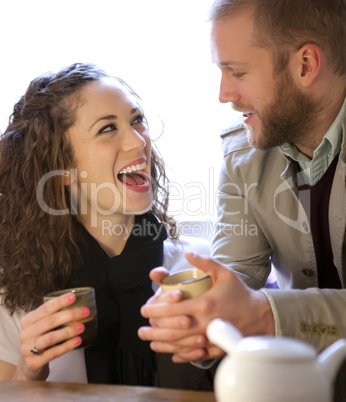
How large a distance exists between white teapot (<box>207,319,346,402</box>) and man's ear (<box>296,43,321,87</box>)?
129 cm

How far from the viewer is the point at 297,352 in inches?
31.7

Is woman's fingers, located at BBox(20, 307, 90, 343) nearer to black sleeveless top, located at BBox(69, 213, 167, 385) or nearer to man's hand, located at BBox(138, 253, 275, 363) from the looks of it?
man's hand, located at BBox(138, 253, 275, 363)

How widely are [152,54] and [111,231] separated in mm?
1118

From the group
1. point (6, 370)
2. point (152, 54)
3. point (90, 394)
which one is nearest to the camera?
point (90, 394)

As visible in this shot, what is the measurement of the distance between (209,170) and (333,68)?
1111mm

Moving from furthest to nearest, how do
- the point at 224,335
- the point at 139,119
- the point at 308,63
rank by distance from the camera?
the point at 139,119
the point at 308,63
the point at 224,335

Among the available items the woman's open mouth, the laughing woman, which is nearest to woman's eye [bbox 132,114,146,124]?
the laughing woman

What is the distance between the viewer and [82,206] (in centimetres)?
212

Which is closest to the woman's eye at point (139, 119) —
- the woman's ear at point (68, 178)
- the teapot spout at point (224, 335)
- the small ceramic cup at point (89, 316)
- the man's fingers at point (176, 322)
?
the woman's ear at point (68, 178)

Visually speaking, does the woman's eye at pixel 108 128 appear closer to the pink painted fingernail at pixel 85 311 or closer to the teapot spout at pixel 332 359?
the pink painted fingernail at pixel 85 311

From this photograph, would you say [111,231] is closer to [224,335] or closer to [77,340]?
[77,340]

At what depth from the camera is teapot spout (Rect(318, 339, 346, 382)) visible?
2.81 ft

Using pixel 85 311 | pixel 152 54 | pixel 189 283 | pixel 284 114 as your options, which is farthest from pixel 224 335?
pixel 152 54

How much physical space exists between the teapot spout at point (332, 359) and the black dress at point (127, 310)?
0.94 metres
